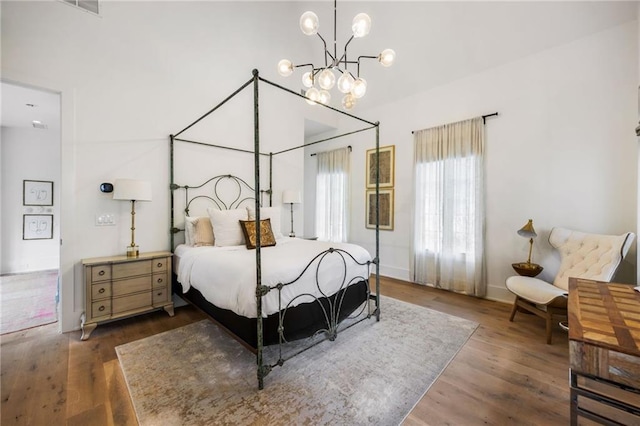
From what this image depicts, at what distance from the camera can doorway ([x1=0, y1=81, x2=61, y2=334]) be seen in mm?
4064

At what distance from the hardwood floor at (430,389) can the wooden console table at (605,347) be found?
2.28 ft

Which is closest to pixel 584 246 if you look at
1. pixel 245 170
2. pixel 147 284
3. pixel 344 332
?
pixel 344 332

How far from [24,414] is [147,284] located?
130 centimetres

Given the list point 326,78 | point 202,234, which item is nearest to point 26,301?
point 202,234

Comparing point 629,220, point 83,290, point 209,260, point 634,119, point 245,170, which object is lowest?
point 83,290

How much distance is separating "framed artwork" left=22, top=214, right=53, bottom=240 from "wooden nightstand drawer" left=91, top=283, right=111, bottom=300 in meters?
4.02

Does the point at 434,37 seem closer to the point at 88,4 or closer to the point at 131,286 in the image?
the point at 88,4

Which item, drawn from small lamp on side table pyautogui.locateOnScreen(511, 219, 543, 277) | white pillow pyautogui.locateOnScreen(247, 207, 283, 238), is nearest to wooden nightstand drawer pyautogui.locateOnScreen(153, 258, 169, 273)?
white pillow pyautogui.locateOnScreen(247, 207, 283, 238)

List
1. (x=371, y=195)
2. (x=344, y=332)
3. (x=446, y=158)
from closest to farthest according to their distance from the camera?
(x=344, y=332), (x=446, y=158), (x=371, y=195)

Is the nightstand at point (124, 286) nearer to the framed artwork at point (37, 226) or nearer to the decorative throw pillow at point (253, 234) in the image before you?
the decorative throw pillow at point (253, 234)

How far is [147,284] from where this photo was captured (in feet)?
8.99

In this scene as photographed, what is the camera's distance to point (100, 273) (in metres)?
2.47

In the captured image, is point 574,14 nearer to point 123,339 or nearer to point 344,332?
point 344,332

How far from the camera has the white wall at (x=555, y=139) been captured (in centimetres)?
266
